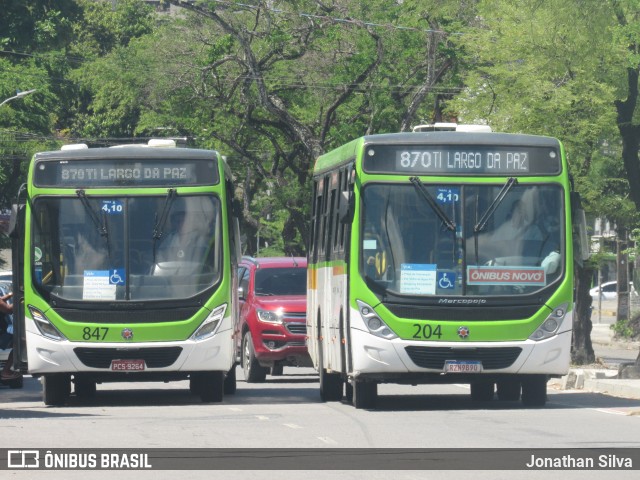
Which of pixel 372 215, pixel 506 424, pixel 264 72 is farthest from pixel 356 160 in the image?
pixel 264 72

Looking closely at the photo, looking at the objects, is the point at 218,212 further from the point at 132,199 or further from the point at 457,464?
the point at 457,464

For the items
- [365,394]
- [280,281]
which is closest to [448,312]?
[365,394]

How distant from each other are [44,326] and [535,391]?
19.3 ft

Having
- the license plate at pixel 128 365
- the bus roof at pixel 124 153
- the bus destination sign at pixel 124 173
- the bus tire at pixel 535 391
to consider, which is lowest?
the bus tire at pixel 535 391

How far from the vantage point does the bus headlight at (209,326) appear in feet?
57.2

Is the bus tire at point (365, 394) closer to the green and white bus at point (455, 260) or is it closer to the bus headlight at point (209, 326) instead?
the green and white bus at point (455, 260)

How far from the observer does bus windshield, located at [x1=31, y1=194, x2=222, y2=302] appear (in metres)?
17.4

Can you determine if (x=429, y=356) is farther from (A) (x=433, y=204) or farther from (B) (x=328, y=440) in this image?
(B) (x=328, y=440)

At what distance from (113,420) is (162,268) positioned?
269cm

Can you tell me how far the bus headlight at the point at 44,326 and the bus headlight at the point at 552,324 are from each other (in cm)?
558

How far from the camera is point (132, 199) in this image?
17703 millimetres

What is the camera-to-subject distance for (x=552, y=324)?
1633cm

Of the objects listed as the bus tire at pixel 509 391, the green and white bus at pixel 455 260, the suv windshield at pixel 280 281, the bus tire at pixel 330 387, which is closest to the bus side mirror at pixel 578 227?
the green and white bus at pixel 455 260

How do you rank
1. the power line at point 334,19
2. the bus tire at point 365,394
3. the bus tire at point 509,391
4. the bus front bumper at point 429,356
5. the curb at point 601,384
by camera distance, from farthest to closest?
the power line at point 334,19
the curb at point 601,384
the bus tire at point 509,391
the bus tire at point 365,394
the bus front bumper at point 429,356
